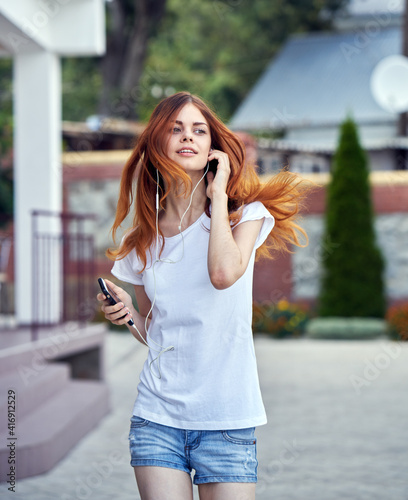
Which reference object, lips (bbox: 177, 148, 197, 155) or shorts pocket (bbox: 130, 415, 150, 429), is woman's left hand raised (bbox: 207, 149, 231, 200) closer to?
lips (bbox: 177, 148, 197, 155)

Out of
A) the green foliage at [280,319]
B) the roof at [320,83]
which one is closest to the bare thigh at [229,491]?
the green foliage at [280,319]

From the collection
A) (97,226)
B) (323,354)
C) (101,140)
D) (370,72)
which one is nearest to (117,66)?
(101,140)

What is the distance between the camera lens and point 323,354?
32.9 ft

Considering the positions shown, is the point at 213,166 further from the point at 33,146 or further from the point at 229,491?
the point at 33,146

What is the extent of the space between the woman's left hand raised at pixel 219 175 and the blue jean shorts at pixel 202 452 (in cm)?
63

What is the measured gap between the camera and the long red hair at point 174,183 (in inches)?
82.4

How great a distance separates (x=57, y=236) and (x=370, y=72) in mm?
14333

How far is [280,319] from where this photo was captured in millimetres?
11977

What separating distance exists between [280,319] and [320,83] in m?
10.2

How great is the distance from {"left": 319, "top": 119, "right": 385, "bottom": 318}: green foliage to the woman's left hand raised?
10352mm

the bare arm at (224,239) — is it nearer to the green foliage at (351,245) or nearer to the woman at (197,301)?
the woman at (197,301)

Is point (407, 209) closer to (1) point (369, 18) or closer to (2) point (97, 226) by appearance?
(2) point (97, 226)

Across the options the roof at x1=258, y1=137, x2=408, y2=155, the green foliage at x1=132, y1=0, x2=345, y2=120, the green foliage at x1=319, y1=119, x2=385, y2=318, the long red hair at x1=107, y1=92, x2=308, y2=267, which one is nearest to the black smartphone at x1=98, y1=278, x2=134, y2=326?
the long red hair at x1=107, y1=92, x2=308, y2=267

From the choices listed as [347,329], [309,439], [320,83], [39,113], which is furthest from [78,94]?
[309,439]
